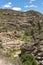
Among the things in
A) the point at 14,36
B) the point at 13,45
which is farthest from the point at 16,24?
the point at 13,45

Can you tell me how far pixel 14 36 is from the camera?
226 ft

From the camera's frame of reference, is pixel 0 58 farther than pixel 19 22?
No

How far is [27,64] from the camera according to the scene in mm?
26922

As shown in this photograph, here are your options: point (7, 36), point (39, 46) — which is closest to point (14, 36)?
point (7, 36)

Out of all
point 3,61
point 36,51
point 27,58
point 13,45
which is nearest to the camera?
point 3,61

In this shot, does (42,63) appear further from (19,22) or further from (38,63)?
(19,22)

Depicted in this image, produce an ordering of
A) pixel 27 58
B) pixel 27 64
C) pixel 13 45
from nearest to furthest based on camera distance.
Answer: pixel 27 64
pixel 27 58
pixel 13 45

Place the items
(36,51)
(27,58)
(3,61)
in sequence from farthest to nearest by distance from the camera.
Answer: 1. (36,51)
2. (27,58)
3. (3,61)

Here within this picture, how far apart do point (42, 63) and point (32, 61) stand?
2676 mm

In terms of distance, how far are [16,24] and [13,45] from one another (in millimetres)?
49339

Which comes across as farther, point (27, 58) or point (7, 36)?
point (7, 36)

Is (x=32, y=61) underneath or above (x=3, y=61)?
underneath

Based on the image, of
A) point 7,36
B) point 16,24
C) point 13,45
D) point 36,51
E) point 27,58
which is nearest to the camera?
point 27,58

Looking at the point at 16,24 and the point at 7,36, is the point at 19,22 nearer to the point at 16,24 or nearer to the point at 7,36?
the point at 16,24
